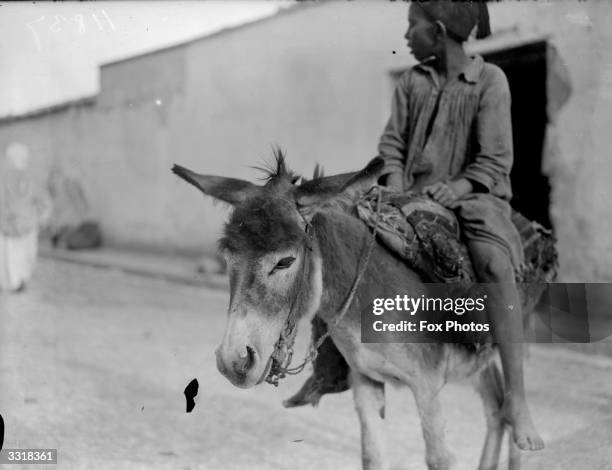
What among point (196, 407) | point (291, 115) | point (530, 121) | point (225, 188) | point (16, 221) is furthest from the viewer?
point (530, 121)

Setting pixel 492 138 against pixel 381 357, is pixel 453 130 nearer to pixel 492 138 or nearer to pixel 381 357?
pixel 492 138

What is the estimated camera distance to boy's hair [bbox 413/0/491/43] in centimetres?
252

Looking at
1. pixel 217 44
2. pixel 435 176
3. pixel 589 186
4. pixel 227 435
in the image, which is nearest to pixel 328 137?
pixel 217 44

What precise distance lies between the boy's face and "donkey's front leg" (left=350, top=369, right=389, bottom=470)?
4.66ft

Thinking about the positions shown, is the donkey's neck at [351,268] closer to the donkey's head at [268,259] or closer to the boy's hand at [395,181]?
the donkey's head at [268,259]

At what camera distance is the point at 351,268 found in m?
2.18

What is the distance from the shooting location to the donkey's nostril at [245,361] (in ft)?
5.89

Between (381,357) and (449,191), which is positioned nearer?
(381,357)

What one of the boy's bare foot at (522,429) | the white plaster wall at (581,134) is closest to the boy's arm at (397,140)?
the white plaster wall at (581,134)

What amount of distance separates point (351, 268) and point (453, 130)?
2.72ft

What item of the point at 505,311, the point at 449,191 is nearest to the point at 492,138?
the point at 449,191

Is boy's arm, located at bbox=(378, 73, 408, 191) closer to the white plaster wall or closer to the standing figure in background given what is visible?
the white plaster wall

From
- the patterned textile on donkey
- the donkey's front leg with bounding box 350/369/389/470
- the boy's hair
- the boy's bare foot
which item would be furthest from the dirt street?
the boy's hair

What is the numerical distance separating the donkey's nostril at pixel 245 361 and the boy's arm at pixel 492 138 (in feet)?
4.09
